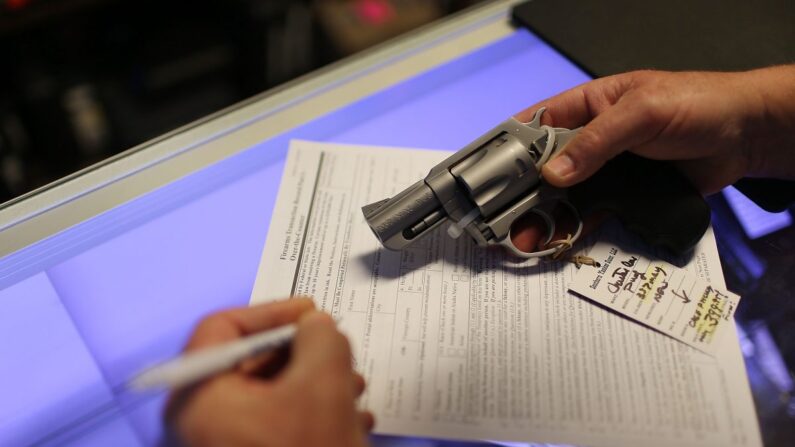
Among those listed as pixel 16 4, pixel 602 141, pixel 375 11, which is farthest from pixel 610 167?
pixel 16 4

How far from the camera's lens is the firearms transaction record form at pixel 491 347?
2.22 feet

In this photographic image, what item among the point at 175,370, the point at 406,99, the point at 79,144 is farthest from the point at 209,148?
the point at 79,144

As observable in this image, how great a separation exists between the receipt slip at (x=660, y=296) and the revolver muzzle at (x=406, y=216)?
0.72ft

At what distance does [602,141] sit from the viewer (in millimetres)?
748

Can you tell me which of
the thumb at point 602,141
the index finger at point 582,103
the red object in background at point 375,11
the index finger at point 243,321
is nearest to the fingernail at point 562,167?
the thumb at point 602,141

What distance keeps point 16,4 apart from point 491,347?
4.27 feet

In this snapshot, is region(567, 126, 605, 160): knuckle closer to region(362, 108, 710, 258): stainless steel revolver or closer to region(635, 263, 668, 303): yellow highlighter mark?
region(362, 108, 710, 258): stainless steel revolver

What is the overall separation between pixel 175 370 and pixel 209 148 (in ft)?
1.83

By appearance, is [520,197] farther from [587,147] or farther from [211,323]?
[211,323]

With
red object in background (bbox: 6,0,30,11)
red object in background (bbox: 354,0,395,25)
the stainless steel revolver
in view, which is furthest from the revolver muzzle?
red object in background (bbox: 354,0,395,25)

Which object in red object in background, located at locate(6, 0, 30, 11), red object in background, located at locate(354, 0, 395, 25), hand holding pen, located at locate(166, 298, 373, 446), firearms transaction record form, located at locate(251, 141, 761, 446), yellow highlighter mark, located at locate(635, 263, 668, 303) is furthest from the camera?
red object in background, located at locate(354, 0, 395, 25)

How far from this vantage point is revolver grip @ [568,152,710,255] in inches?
30.4

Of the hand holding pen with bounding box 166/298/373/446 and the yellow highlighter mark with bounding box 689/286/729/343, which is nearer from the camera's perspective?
the hand holding pen with bounding box 166/298/373/446

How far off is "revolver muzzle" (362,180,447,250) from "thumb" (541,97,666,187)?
0.16m
